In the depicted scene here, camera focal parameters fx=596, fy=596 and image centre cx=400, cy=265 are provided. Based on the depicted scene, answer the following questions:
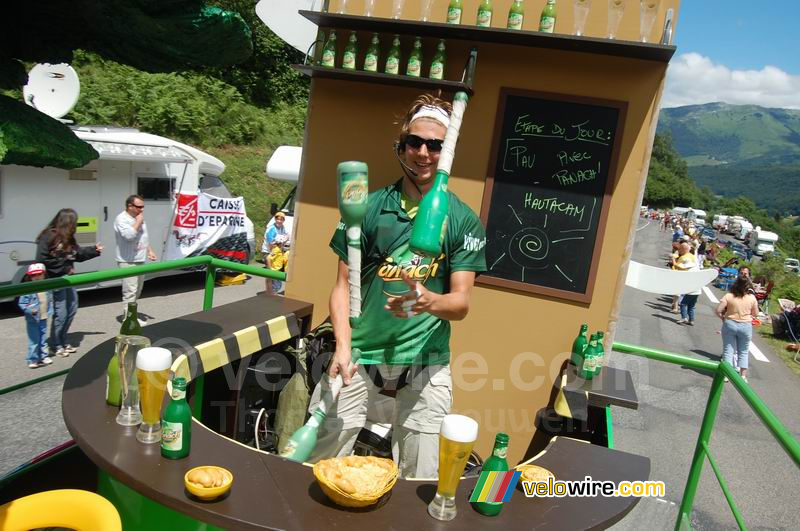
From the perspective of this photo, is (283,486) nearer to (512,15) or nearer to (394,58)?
(394,58)

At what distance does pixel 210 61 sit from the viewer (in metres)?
1.80

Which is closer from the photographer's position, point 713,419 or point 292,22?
point 713,419

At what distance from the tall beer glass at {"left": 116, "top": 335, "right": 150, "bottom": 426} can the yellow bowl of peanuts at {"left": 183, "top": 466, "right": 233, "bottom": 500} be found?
44cm

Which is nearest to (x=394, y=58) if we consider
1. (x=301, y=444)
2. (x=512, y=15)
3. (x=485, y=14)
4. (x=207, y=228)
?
(x=485, y=14)

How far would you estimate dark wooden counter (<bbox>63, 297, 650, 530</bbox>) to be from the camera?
1760 millimetres

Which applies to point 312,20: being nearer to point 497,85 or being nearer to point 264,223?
point 497,85

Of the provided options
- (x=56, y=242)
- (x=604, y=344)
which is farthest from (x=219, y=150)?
(x=604, y=344)

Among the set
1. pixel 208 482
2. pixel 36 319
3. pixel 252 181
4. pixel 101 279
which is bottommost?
pixel 36 319

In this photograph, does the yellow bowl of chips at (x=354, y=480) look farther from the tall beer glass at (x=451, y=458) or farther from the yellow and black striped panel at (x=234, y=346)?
the yellow and black striped panel at (x=234, y=346)

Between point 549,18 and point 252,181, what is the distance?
50.3ft

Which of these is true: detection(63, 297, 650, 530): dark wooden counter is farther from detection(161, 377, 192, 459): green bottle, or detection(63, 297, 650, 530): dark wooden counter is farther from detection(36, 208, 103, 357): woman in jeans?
detection(36, 208, 103, 357): woman in jeans

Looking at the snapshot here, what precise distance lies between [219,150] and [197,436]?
17.4m

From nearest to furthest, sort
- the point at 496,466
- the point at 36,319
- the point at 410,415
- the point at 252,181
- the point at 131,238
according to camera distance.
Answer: the point at 496,466
the point at 410,415
the point at 36,319
the point at 131,238
the point at 252,181

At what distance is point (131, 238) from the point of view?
800cm
